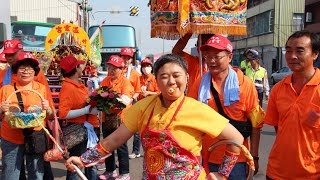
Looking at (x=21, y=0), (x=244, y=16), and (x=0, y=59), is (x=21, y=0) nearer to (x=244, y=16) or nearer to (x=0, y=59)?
(x=0, y=59)

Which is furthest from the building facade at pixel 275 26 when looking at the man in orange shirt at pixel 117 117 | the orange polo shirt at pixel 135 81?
the man in orange shirt at pixel 117 117

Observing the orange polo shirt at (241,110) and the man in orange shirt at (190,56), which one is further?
the man in orange shirt at (190,56)

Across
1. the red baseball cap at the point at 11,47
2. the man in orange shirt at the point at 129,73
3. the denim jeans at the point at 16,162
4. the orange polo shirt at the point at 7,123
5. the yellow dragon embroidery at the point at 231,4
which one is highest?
the yellow dragon embroidery at the point at 231,4

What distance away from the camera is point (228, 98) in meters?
3.42

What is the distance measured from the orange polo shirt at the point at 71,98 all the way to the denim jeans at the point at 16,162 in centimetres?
63

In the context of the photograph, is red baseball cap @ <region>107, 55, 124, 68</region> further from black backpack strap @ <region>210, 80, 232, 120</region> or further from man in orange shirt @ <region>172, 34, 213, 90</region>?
black backpack strap @ <region>210, 80, 232, 120</region>

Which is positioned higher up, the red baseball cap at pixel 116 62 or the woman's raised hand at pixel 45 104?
the red baseball cap at pixel 116 62

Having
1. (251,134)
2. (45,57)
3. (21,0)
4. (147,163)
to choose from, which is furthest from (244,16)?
(21,0)

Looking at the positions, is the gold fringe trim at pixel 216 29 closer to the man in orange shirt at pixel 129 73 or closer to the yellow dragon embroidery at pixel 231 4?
the yellow dragon embroidery at pixel 231 4

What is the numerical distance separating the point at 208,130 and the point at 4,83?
9.80ft

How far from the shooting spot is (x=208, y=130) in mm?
2580

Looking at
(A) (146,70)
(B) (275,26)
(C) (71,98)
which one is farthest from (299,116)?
(B) (275,26)

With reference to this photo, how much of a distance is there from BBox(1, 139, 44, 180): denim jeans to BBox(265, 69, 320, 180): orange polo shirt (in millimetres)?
2429

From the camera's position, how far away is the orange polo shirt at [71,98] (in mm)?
4879
